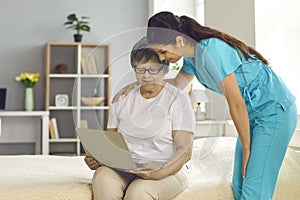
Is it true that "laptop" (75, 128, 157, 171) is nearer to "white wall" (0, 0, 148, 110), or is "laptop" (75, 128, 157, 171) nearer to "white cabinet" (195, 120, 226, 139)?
"white cabinet" (195, 120, 226, 139)

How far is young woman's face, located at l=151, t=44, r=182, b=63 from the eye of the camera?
5.19ft

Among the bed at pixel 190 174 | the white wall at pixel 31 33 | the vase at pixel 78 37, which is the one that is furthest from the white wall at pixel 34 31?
the bed at pixel 190 174

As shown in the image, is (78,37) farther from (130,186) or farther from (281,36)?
(130,186)

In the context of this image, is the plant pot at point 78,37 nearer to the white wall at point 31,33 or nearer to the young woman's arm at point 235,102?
the white wall at point 31,33

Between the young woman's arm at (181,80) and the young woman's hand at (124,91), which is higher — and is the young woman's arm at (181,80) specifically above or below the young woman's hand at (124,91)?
above

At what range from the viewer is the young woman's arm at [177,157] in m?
1.63

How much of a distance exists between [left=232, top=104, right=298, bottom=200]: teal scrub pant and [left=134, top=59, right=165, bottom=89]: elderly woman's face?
39cm

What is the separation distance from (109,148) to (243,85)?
0.50 m

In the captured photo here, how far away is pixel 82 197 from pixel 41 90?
10.1 feet

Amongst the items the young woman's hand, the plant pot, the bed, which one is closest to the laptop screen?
the plant pot

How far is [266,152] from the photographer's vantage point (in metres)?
1.67

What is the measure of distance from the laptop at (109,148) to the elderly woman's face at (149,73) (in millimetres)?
186

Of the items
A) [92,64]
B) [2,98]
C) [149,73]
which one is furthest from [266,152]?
[2,98]

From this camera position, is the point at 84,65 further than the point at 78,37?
No
